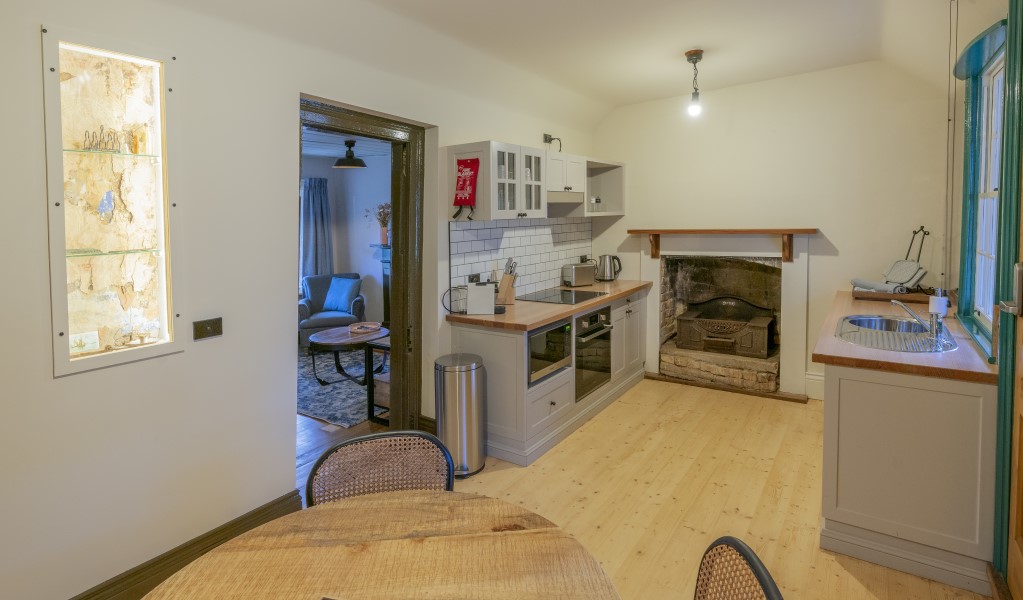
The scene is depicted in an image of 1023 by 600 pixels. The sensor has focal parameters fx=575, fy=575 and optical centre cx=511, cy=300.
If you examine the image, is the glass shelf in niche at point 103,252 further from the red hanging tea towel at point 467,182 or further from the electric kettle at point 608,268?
the electric kettle at point 608,268

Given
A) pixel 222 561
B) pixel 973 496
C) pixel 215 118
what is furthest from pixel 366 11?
pixel 973 496

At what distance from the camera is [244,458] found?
2.70m

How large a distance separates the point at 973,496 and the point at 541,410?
223 cm

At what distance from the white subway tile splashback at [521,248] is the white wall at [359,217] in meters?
2.96

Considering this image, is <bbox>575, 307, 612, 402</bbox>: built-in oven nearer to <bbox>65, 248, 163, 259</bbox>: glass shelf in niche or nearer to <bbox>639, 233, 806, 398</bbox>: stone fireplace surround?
<bbox>639, 233, 806, 398</bbox>: stone fireplace surround

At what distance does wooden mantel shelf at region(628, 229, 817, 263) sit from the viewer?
464 cm

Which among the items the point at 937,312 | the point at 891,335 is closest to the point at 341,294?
the point at 891,335

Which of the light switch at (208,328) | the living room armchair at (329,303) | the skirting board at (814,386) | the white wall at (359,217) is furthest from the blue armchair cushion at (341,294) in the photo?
the skirting board at (814,386)

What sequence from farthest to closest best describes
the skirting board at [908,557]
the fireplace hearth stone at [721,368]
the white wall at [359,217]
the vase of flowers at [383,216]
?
the white wall at [359,217] < the vase of flowers at [383,216] < the fireplace hearth stone at [721,368] < the skirting board at [908,557]

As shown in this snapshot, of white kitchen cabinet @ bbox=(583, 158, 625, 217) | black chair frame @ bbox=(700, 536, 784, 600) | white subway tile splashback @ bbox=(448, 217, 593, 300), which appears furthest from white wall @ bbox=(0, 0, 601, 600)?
white kitchen cabinet @ bbox=(583, 158, 625, 217)

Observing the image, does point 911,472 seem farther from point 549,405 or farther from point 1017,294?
point 549,405

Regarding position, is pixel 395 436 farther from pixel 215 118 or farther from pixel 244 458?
pixel 215 118

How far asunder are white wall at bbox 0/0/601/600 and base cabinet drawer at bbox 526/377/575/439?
1.46 m

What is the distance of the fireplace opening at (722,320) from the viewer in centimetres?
497
